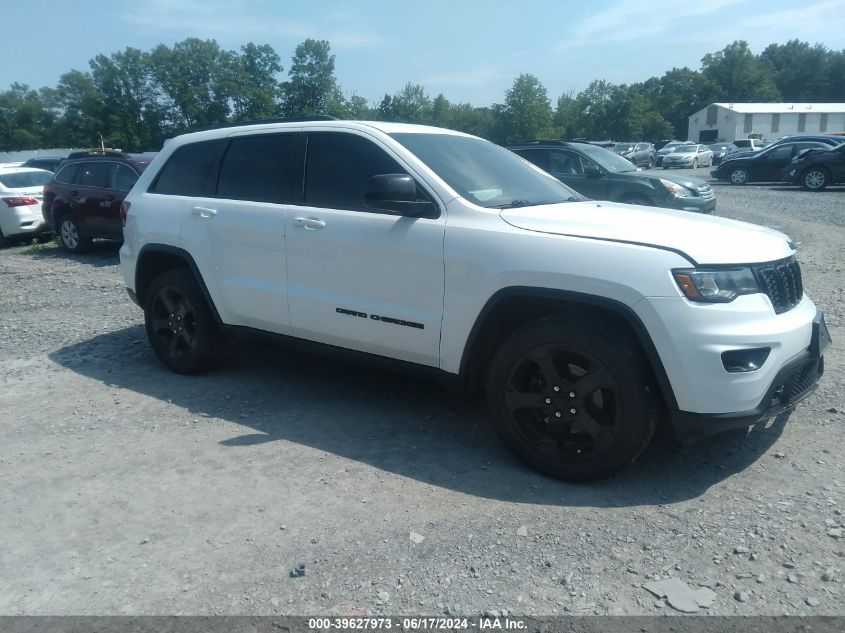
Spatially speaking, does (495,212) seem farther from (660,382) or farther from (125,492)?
(125,492)

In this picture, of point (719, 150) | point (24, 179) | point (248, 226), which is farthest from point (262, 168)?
point (719, 150)

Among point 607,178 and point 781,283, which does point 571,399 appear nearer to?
point 781,283

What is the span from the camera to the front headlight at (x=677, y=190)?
464 inches

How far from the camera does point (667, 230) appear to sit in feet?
11.9

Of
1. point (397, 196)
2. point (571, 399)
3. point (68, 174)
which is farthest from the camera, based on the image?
point (68, 174)

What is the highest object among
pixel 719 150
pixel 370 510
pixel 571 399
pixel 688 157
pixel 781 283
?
pixel 719 150

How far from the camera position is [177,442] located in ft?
14.6

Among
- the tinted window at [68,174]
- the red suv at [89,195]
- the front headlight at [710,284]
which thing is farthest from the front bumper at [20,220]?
the front headlight at [710,284]

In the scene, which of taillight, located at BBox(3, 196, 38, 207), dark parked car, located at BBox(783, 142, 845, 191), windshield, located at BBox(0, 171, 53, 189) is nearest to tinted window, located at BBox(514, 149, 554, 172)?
windshield, located at BBox(0, 171, 53, 189)

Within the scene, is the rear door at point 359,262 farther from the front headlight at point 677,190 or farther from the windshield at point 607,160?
the front headlight at point 677,190

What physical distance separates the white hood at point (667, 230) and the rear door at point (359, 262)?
0.60 metres

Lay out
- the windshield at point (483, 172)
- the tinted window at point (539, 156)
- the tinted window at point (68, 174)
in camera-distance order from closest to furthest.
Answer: the windshield at point (483, 172) < the tinted window at point (539, 156) < the tinted window at point (68, 174)

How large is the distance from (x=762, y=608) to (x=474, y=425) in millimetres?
2162

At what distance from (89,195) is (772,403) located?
11650mm
